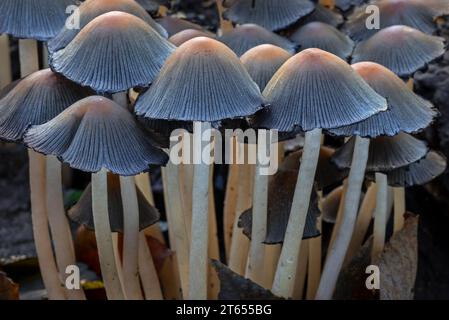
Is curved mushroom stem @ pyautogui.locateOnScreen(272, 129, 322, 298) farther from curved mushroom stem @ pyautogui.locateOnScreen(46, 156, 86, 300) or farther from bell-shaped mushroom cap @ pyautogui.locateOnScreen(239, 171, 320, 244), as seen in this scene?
curved mushroom stem @ pyautogui.locateOnScreen(46, 156, 86, 300)

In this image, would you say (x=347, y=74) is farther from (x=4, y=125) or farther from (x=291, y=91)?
(x=4, y=125)

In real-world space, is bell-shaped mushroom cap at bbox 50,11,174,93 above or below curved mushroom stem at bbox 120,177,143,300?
above

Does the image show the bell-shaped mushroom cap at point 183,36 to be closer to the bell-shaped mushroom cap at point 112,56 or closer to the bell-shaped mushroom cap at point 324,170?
the bell-shaped mushroom cap at point 112,56

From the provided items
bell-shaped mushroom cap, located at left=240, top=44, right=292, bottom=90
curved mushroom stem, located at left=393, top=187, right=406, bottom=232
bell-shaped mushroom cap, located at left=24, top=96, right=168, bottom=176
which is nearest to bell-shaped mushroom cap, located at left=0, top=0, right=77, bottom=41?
bell-shaped mushroom cap, located at left=24, top=96, right=168, bottom=176

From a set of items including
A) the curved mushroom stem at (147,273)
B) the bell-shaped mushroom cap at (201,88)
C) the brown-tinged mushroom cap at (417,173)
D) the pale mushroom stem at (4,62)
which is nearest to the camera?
the bell-shaped mushroom cap at (201,88)

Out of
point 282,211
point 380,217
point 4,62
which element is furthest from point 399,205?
point 4,62

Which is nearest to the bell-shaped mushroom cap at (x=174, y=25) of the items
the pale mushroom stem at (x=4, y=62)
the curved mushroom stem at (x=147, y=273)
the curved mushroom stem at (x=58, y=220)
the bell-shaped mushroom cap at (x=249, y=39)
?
the bell-shaped mushroom cap at (x=249, y=39)
